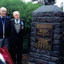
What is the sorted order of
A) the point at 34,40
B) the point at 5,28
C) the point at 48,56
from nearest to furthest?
the point at 5,28 → the point at 48,56 → the point at 34,40

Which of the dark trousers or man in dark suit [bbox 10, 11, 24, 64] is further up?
man in dark suit [bbox 10, 11, 24, 64]

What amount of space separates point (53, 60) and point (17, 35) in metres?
1.28

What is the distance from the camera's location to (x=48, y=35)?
3.96 metres

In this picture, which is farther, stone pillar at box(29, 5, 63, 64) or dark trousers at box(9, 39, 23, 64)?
A: dark trousers at box(9, 39, 23, 64)

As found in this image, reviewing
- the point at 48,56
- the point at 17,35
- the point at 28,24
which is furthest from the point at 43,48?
the point at 28,24

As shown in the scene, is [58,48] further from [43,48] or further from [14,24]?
[14,24]

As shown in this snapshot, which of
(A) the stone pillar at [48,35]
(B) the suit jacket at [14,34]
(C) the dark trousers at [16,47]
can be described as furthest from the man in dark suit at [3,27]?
(A) the stone pillar at [48,35]

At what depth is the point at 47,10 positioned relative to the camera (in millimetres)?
4027

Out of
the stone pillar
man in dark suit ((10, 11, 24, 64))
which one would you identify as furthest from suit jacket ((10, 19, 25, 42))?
the stone pillar

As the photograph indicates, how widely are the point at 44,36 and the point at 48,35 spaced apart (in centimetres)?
14

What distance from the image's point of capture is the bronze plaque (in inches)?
155

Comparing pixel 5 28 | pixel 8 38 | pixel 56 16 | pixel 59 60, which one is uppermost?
pixel 56 16

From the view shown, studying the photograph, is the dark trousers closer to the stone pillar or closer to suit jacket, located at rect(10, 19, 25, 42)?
suit jacket, located at rect(10, 19, 25, 42)

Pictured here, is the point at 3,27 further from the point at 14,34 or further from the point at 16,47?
the point at 16,47
